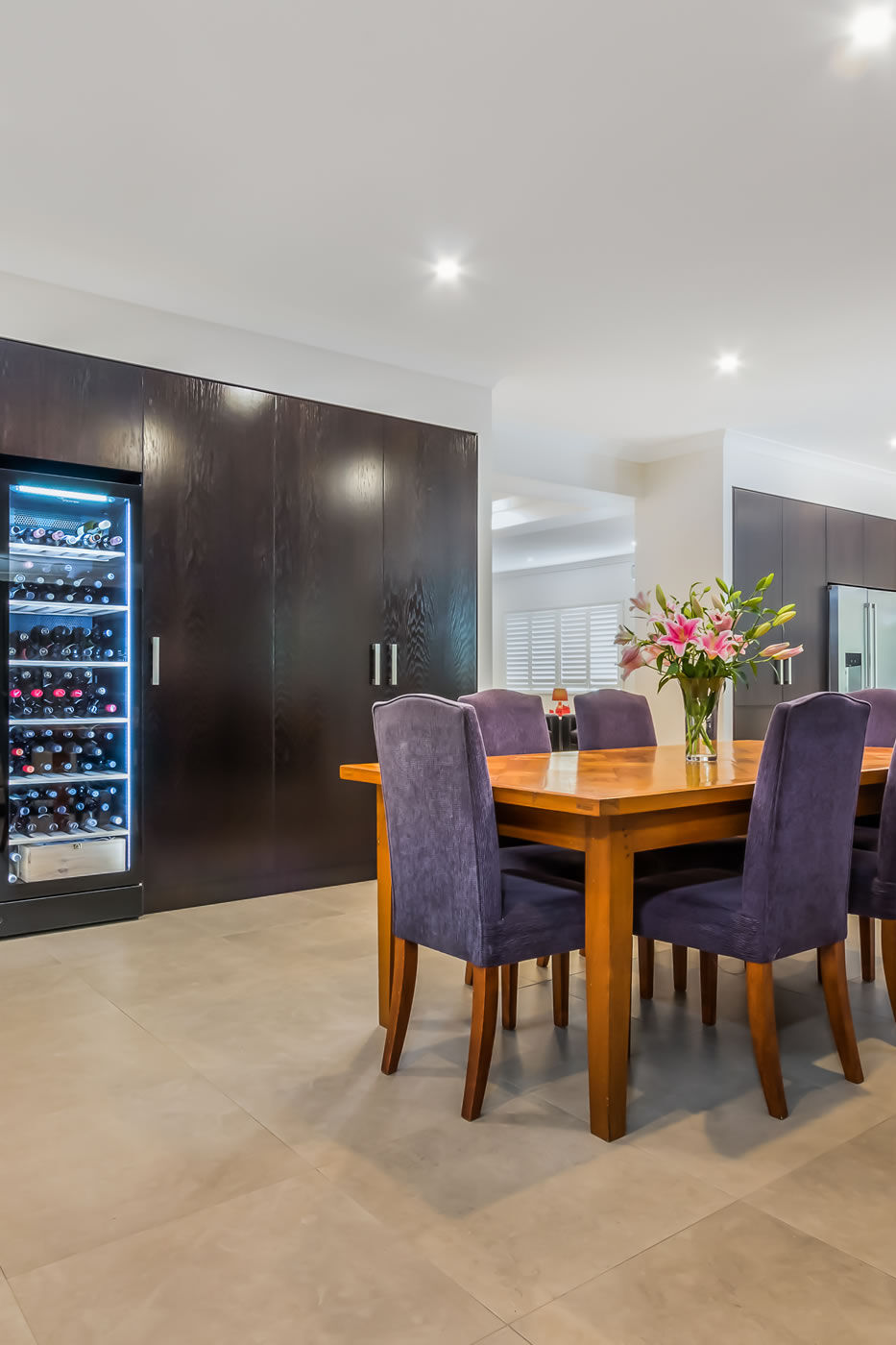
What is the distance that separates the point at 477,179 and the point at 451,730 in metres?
2.02

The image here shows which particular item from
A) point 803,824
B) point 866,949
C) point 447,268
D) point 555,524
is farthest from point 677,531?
point 803,824

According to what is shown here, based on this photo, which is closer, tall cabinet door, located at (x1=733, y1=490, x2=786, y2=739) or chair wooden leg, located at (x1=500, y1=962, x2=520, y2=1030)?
chair wooden leg, located at (x1=500, y1=962, x2=520, y2=1030)

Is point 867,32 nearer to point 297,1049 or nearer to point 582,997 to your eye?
point 582,997

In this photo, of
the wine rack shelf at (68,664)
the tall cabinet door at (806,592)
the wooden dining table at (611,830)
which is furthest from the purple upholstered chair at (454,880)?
the tall cabinet door at (806,592)


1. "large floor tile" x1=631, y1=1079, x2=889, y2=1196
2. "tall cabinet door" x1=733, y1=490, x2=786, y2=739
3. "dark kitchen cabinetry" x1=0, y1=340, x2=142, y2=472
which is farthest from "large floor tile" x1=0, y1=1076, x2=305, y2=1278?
"tall cabinet door" x1=733, y1=490, x2=786, y2=739

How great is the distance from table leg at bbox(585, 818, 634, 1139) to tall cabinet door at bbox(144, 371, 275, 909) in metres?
2.52

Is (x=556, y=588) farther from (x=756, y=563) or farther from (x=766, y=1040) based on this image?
(x=766, y=1040)

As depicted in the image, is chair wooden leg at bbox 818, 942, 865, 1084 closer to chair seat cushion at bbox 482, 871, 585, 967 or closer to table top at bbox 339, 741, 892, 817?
table top at bbox 339, 741, 892, 817

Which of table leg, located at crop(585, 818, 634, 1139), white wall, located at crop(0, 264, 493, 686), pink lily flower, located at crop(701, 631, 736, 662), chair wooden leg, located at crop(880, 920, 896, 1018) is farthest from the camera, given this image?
white wall, located at crop(0, 264, 493, 686)

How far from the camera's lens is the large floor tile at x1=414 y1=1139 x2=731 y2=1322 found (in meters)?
1.53

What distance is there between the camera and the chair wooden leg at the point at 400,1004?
2.33 metres

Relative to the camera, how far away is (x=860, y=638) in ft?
23.2

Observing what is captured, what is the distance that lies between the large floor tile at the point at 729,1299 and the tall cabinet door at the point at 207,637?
2.95m

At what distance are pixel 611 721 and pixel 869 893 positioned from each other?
123 centimetres
